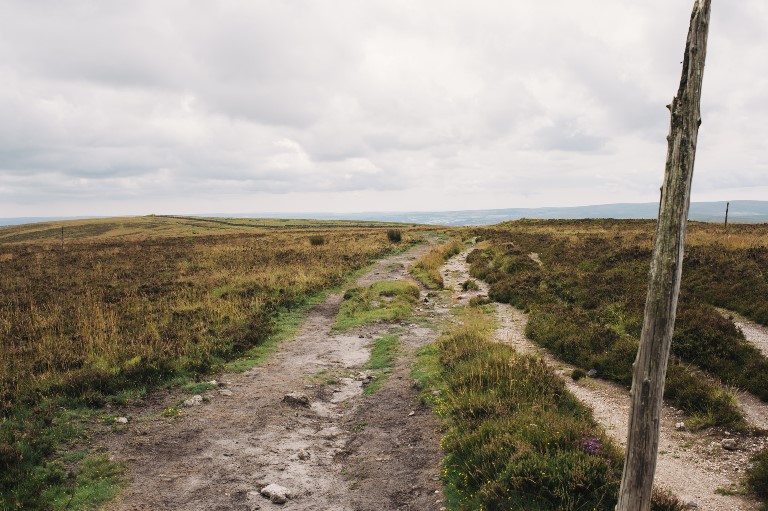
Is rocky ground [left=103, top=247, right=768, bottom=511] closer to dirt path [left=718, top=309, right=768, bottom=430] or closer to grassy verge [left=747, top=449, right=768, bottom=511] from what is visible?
dirt path [left=718, top=309, right=768, bottom=430]

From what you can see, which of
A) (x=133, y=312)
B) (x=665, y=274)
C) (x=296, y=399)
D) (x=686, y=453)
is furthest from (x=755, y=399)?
(x=133, y=312)

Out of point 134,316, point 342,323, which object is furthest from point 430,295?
point 134,316

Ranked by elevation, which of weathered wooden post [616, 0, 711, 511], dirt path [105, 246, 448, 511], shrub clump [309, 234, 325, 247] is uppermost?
weathered wooden post [616, 0, 711, 511]

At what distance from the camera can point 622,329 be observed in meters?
14.2

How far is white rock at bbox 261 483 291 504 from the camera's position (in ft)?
22.5

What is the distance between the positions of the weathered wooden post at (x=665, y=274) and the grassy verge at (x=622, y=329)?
17.3ft

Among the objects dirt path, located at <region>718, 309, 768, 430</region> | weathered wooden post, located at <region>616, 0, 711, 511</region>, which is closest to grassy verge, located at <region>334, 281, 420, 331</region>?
dirt path, located at <region>718, 309, 768, 430</region>

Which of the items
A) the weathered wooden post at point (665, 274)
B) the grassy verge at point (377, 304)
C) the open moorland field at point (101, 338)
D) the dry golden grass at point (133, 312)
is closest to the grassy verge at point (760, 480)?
the weathered wooden post at point (665, 274)

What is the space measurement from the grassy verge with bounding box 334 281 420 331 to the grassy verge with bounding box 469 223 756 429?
4.52 meters

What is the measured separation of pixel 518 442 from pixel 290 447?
4.45 meters

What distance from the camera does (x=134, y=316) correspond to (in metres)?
17.0

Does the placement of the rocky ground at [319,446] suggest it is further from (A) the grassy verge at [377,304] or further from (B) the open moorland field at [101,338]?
(A) the grassy verge at [377,304]

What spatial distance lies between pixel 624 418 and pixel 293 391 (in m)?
7.62

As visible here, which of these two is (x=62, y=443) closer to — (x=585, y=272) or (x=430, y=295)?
(x=430, y=295)
